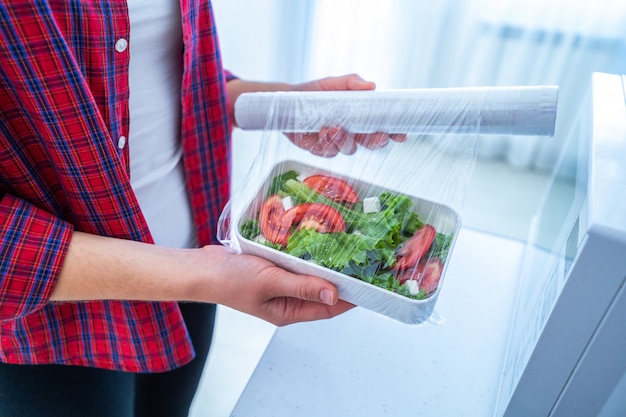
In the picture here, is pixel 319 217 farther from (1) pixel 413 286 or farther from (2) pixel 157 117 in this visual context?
(2) pixel 157 117

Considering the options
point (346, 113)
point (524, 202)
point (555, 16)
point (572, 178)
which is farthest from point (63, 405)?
point (555, 16)

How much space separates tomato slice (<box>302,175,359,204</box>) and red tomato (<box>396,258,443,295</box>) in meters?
0.11

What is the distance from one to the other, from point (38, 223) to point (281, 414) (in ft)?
1.08

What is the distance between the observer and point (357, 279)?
48 cm

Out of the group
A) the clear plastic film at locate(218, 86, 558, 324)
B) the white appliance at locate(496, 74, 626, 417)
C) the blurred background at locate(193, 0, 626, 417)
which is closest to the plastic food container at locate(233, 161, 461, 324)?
the clear plastic film at locate(218, 86, 558, 324)

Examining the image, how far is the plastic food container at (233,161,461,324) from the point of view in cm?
47

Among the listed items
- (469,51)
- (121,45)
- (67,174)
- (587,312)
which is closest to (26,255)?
(67,174)

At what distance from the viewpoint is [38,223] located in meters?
0.48

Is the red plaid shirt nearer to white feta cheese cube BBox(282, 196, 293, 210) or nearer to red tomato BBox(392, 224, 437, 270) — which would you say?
white feta cheese cube BBox(282, 196, 293, 210)

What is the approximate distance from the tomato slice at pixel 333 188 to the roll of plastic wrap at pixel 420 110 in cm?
6

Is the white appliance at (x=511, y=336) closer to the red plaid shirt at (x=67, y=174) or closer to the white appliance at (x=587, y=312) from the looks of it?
the white appliance at (x=587, y=312)

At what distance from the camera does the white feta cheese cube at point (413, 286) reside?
479 millimetres

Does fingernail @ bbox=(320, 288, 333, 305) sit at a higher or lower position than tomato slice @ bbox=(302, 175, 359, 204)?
lower

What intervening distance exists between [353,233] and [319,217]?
0.13 feet
